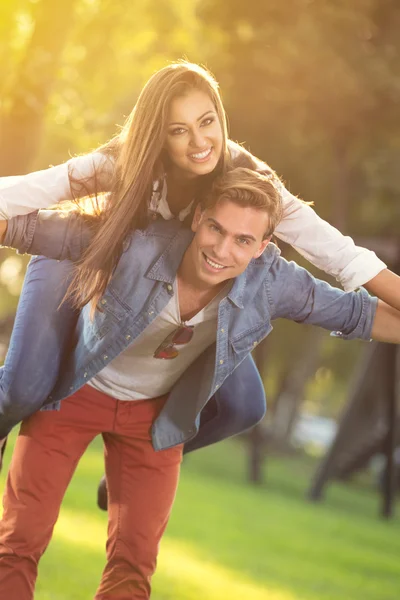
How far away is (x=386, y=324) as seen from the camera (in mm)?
4973

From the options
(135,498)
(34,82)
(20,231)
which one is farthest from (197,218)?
(34,82)

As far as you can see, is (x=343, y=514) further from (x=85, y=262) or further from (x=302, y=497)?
(x=85, y=262)

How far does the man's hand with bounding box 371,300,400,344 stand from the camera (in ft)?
16.3

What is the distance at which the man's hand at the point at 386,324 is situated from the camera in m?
4.96

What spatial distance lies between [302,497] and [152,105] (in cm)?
1231

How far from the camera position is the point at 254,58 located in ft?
59.5

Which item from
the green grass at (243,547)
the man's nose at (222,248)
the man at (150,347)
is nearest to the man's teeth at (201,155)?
the man at (150,347)

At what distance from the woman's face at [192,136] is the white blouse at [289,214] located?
0.17 meters

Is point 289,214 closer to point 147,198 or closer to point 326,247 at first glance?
point 326,247

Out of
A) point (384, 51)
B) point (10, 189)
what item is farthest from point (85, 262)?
point (384, 51)

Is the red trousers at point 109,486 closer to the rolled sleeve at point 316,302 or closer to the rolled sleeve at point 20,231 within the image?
the rolled sleeve at point 316,302

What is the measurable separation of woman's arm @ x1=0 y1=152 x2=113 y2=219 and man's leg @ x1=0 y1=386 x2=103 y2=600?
3.27 feet

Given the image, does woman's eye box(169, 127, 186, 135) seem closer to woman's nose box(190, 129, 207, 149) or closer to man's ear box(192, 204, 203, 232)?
woman's nose box(190, 129, 207, 149)

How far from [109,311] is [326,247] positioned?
39.6 inches
